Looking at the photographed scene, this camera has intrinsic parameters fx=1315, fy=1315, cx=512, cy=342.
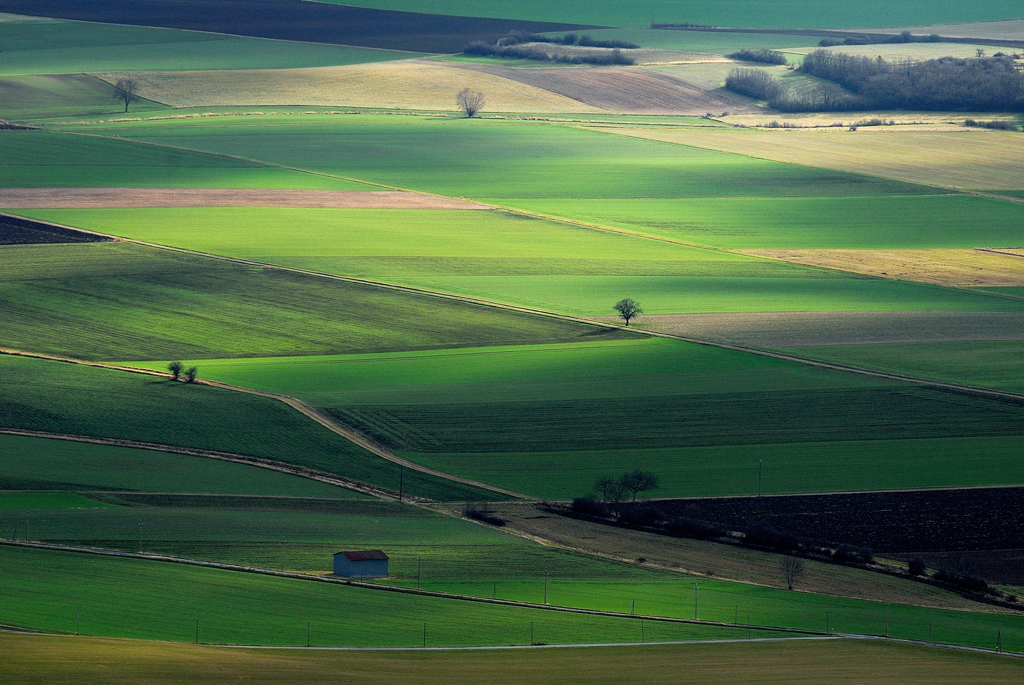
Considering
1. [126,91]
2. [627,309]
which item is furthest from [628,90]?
[627,309]

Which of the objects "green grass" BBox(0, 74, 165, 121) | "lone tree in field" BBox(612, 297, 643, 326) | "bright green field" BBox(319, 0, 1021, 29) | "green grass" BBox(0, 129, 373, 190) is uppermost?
"bright green field" BBox(319, 0, 1021, 29)

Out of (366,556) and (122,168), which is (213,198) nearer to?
(122,168)

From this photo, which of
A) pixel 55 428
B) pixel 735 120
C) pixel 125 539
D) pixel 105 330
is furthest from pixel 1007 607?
pixel 735 120

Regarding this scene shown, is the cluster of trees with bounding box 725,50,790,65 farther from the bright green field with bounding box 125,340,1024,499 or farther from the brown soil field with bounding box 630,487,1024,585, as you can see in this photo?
the brown soil field with bounding box 630,487,1024,585

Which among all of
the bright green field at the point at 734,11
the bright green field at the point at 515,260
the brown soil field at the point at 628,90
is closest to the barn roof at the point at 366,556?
the bright green field at the point at 515,260

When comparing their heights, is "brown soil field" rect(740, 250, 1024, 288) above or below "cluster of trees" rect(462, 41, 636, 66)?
below

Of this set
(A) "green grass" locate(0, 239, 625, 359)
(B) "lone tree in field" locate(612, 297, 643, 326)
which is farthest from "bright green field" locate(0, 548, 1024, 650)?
(B) "lone tree in field" locate(612, 297, 643, 326)

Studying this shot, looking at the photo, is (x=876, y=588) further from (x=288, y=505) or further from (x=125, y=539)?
(x=125, y=539)
